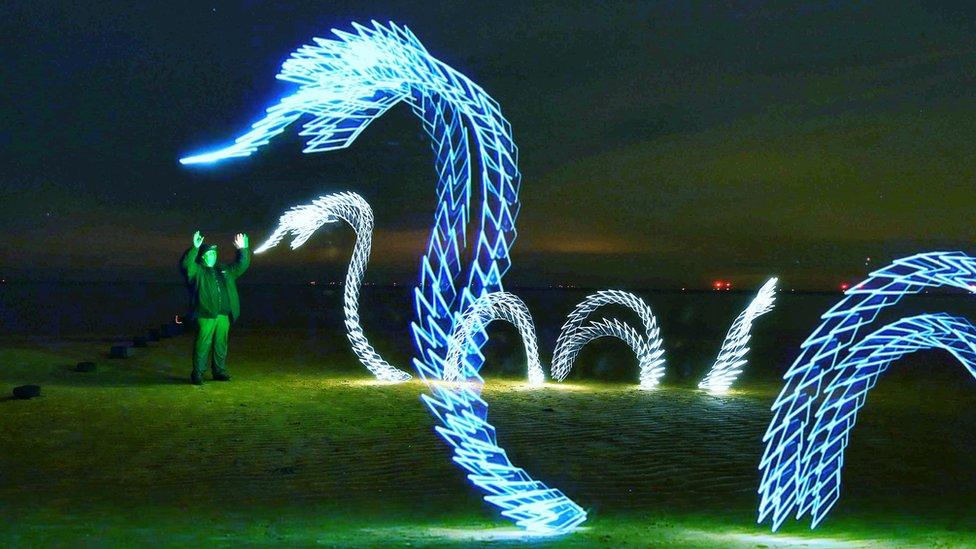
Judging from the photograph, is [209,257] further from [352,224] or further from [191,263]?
[352,224]

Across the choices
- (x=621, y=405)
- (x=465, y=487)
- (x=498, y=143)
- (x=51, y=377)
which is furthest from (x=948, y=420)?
(x=51, y=377)

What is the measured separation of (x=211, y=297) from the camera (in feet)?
50.2

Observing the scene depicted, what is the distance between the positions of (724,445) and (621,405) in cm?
321

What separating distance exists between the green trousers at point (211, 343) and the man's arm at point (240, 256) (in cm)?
75

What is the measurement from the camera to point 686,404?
1396 cm

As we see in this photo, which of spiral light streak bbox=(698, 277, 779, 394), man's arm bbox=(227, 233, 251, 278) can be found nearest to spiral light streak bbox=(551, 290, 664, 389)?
spiral light streak bbox=(698, 277, 779, 394)

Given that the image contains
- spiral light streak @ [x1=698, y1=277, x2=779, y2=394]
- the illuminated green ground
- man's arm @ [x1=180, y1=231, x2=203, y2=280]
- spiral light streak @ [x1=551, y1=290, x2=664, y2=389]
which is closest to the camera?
the illuminated green ground

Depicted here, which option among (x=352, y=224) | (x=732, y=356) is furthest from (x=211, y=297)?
(x=732, y=356)

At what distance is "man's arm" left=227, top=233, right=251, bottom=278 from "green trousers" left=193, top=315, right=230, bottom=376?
0.75 meters

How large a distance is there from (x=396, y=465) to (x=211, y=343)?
7.63 meters

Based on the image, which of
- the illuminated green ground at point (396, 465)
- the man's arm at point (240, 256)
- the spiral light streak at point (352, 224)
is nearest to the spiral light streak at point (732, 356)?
the illuminated green ground at point (396, 465)

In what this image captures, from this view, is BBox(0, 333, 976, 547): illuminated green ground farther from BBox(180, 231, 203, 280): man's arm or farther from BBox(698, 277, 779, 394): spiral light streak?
BBox(180, 231, 203, 280): man's arm

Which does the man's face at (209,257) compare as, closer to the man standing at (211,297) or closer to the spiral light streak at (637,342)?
the man standing at (211,297)

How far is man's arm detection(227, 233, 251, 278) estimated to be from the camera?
15758 millimetres
